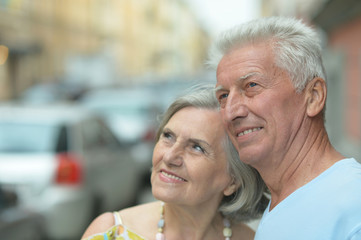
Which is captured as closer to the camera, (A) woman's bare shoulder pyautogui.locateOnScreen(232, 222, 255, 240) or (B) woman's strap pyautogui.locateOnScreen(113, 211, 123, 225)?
(B) woman's strap pyautogui.locateOnScreen(113, 211, 123, 225)

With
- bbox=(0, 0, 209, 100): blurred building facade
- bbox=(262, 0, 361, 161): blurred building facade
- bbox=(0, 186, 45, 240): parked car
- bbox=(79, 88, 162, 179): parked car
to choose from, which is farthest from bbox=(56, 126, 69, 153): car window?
bbox=(0, 0, 209, 100): blurred building facade

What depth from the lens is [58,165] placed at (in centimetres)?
496

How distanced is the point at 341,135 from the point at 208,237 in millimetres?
9288

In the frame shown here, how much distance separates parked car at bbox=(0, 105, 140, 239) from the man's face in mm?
3664

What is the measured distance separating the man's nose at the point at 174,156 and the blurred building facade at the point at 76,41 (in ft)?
80.3

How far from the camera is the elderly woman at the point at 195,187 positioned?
183 centimetres

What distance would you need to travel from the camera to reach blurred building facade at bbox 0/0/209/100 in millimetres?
25891

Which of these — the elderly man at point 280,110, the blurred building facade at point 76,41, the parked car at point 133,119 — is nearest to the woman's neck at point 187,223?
the elderly man at point 280,110

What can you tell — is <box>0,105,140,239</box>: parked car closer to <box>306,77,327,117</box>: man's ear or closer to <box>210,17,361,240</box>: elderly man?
<box>210,17,361,240</box>: elderly man

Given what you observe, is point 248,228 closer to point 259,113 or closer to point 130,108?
point 259,113

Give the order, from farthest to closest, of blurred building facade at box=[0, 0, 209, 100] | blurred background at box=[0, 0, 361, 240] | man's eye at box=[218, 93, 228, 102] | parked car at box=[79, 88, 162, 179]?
blurred building facade at box=[0, 0, 209, 100] → parked car at box=[79, 88, 162, 179] → blurred background at box=[0, 0, 361, 240] → man's eye at box=[218, 93, 228, 102]

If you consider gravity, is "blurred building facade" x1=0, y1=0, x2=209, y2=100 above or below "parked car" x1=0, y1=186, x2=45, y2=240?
below

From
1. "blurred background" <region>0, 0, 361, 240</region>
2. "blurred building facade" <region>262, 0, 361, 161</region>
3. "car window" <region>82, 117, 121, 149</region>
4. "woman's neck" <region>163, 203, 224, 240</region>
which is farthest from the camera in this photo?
"blurred building facade" <region>262, 0, 361, 161</region>

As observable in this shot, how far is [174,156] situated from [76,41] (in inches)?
1335
